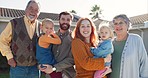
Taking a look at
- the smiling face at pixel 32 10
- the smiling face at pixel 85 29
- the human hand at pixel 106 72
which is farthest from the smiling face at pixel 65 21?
the human hand at pixel 106 72

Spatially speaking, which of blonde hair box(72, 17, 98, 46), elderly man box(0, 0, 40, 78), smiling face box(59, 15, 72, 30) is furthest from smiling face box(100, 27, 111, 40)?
elderly man box(0, 0, 40, 78)

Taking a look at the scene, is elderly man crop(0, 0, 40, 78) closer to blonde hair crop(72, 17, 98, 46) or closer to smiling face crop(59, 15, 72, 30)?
smiling face crop(59, 15, 72, 30)

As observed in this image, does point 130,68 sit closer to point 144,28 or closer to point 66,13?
point 66,13

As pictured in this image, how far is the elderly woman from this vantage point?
356 centimetres

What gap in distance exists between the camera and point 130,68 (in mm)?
3598

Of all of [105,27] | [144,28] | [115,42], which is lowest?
[144,28]

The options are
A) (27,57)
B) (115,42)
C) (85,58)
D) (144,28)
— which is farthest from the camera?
(144,28)

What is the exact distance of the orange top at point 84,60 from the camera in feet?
11.2

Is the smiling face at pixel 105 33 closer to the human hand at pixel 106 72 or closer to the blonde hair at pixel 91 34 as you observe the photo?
the blonde hair at pixel 91 34

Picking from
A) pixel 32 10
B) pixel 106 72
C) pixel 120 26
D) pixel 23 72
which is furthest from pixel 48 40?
pixel 120 26

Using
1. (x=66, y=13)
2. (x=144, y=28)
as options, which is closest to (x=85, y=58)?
(x=66, y=13)

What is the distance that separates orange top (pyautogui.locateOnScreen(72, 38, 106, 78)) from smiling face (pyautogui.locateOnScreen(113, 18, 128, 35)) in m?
0.48

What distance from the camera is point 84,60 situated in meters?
3.42

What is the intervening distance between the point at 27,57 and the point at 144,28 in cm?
1331
